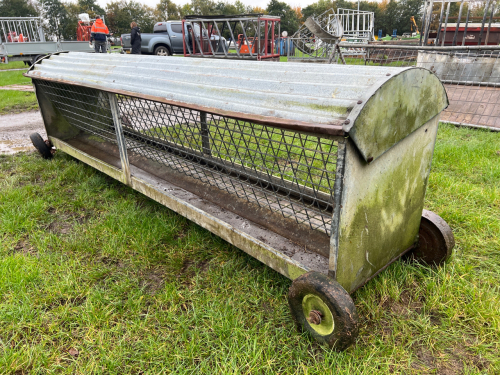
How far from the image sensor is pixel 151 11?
2210 inches

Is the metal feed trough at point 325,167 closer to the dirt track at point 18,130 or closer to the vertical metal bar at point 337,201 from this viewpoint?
the vertical metal bar at point 337,201

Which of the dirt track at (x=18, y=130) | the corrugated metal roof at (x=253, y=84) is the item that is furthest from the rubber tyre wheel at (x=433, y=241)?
the dirt track at (x=18, y=130)

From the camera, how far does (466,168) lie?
139 inches

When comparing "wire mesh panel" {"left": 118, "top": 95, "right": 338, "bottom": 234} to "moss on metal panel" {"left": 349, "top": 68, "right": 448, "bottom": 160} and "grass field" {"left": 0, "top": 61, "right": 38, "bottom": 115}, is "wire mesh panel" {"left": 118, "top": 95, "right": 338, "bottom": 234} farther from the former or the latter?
"grass field" {"left": 0, "top": 61, "right": 38, "bottom": 115}

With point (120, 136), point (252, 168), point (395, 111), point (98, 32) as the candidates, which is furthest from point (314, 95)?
point (98, 32)

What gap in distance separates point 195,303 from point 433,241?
1.45 meters

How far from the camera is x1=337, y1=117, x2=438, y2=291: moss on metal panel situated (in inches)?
56.8

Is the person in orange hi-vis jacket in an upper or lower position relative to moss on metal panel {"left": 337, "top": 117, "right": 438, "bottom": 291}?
upper

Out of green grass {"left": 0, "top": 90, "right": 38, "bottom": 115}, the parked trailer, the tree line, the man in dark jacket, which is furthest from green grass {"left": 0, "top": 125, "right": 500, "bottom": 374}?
the tree line

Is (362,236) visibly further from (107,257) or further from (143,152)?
(143,152)

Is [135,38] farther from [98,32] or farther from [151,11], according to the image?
[151,11]

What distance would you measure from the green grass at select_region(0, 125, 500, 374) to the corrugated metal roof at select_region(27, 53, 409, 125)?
106cm

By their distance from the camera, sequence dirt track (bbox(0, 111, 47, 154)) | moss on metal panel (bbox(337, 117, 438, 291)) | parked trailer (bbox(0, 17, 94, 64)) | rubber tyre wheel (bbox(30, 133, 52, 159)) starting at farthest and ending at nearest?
parked trailer (bbox(0, 17, 94, 64)) → dirt track (bbox(0, 111, 47, 154)) → rubber tyre wheel (bbox(30, 133, 52, 159)) → moss on metal panel (bbox(337, 117, 438, 291))

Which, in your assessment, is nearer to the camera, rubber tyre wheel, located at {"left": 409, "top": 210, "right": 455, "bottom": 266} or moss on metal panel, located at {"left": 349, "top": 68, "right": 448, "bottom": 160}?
moss on metal panel, located at {"left": 349, "top": 68, "right": 448, "bottom": 160}
